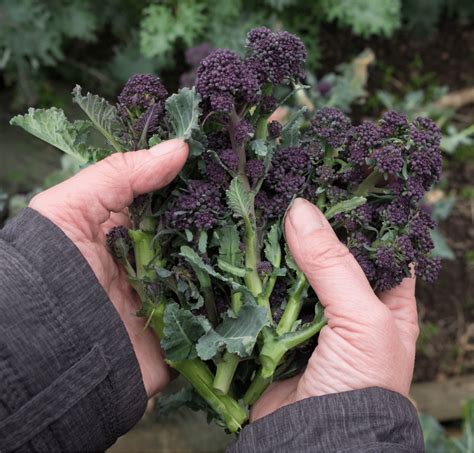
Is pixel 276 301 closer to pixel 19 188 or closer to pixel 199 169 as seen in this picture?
pixel 199 169

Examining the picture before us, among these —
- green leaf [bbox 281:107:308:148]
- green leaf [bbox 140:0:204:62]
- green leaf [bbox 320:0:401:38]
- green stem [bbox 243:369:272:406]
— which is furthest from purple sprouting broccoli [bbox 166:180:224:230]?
green leaf [bbox 320:0:401:38]

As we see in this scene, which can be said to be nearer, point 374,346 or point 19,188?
point 374,346

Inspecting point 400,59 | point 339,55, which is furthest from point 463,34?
point 339,55

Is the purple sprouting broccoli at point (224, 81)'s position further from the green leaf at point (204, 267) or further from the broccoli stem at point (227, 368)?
the broccoli stem at point (227, 368)

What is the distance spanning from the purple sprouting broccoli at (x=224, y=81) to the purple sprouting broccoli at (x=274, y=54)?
0.04 meters

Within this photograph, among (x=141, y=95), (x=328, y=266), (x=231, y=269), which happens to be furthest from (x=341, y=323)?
(x=141, y=95)

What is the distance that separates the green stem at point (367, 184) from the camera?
1227mm

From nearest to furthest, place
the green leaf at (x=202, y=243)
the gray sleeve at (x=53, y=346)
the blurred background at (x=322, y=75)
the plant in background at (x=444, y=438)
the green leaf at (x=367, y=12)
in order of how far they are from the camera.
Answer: the gray sleeve at (x=53, y=346) < the green leaf at (x=202, y=243) < the plant in background at (x=444, y=438) < the blurred background at (x=322, y=75) < the green leaf at (x=367, y=12)

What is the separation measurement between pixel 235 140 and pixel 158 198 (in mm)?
203

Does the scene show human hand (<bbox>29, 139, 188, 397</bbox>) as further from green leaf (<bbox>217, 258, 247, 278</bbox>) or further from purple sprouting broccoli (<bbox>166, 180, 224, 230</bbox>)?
green leaf (<bbox>217, 258, 247, 278</bbox>)

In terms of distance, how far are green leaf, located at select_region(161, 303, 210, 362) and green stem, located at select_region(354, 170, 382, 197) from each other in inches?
15.7

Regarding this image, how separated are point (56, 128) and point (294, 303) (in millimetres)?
559

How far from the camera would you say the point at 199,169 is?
47.8 inches

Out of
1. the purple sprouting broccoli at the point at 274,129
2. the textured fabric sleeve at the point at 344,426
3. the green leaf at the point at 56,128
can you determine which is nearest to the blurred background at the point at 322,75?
the green leaf at the point at 56,128
